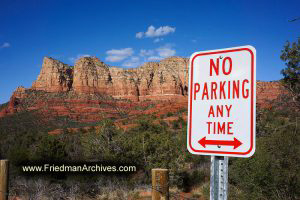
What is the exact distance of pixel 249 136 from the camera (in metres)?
1.32

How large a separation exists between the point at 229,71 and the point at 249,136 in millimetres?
337

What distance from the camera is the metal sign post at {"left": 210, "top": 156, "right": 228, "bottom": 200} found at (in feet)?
4.36

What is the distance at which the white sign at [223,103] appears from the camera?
4.35 ft

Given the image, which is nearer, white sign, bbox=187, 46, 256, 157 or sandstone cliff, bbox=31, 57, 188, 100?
white sign, bbox=187, 46, 256, 157

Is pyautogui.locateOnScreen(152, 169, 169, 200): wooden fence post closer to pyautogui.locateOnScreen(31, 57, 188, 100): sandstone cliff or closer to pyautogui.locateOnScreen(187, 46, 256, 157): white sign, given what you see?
pyautogui.locateOnScreen(187, 46, 256, 157): white sign

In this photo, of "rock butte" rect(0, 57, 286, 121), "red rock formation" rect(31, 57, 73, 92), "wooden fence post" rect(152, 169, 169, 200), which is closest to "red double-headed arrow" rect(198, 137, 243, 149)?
"wooden fence post" rect(152, 169, 169, 200)

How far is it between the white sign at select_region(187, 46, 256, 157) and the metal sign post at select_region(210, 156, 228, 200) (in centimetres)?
5

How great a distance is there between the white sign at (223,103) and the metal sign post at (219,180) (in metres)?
Answer: 0.05

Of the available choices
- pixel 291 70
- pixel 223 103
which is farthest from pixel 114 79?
pixel 223 103

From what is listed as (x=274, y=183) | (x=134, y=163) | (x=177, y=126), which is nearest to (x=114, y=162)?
(x=134, y=163)

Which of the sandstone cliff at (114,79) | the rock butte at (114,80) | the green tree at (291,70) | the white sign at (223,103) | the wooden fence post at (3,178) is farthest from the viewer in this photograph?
the sandstone cliff at (114,79)

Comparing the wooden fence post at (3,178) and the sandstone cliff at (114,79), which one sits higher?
the sandstone cliff at (114,79)

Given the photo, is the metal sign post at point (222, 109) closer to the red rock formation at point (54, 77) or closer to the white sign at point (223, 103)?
the white sign at point (223, 103)

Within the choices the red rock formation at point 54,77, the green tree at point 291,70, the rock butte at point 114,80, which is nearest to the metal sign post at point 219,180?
the green tree at point 291,70
